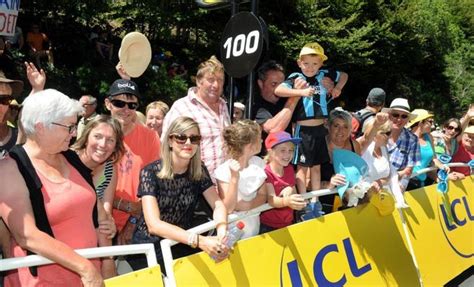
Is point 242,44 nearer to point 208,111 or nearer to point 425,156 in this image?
point 208,111

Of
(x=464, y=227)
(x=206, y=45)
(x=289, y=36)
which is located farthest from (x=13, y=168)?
(x=289, y=36)

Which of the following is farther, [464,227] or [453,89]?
[453,89]

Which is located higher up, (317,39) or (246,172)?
(317,39)

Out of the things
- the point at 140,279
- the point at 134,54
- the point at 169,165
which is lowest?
the point at 140,279

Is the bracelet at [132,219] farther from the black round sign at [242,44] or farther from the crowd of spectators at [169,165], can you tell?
the black round sign at [242,44]

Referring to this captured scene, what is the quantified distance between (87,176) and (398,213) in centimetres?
305

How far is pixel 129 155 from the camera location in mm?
3676

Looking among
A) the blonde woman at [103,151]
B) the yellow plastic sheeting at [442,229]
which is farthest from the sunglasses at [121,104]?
the yellow plastic sheeting at [442,229]

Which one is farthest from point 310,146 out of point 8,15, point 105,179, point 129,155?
point 8,15

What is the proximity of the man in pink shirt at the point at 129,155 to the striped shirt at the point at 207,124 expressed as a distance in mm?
217

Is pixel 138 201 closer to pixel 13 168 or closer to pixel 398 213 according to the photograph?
pixel 13 168

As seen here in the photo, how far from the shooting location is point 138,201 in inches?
139

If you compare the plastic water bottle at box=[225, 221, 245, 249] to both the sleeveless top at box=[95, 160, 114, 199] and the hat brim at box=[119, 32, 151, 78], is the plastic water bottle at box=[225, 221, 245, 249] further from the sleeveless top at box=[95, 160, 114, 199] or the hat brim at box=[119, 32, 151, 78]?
the hat brim at box=[119, 32, 151, 78]

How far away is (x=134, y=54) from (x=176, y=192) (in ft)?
5.33
